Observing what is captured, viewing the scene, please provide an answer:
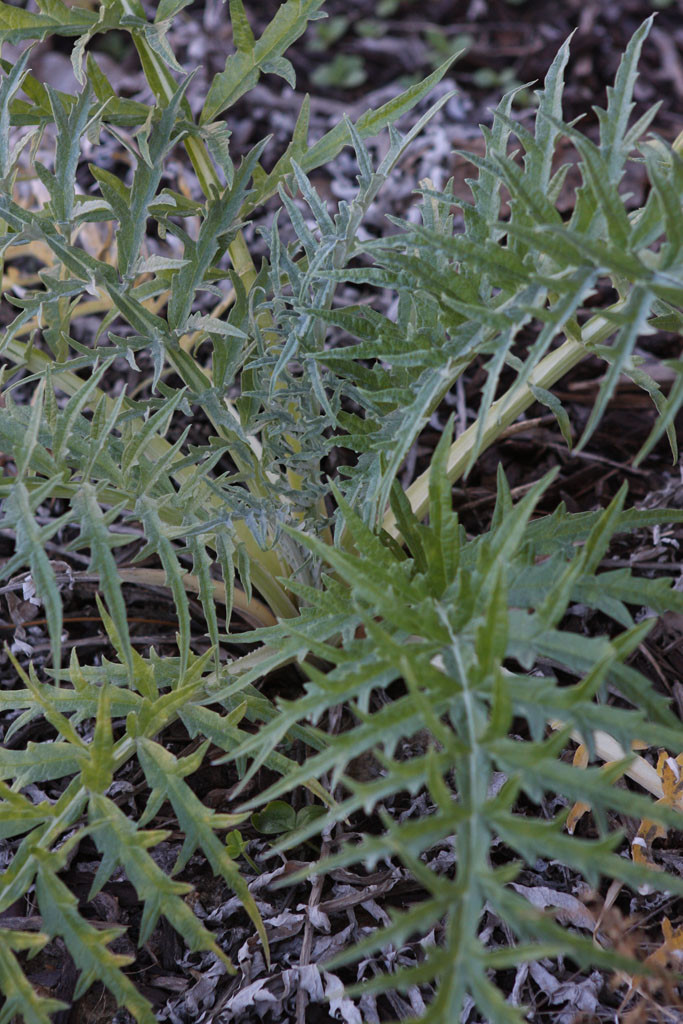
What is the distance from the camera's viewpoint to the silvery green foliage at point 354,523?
0.64 meters

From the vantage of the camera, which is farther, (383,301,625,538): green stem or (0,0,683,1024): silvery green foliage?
(383,301,625,538): green stem

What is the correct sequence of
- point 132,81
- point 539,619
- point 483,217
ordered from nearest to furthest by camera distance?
point 539,619 < point 483,217 < point 132,81

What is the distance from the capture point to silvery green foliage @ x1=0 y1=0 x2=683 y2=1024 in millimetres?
639

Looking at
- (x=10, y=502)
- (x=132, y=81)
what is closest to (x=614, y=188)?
(x=10, y=502)

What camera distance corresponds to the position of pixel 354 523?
0.83m

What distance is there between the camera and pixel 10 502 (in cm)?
82

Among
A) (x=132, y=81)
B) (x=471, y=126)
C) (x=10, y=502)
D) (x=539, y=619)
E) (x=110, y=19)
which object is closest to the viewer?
(x=539, y=619)

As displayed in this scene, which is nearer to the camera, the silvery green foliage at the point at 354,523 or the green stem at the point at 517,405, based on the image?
the silvery green foliage at the point at 354,523

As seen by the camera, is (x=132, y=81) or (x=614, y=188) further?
(x=132, y=81)

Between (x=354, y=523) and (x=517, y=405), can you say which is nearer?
(x=354, y=523)

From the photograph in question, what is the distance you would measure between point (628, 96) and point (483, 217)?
0.19 metres

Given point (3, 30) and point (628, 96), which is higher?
point (3, 30)

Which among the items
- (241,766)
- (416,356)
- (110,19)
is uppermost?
(110,19)

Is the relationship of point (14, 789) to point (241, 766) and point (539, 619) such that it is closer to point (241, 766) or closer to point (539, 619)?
point (241, 766)
